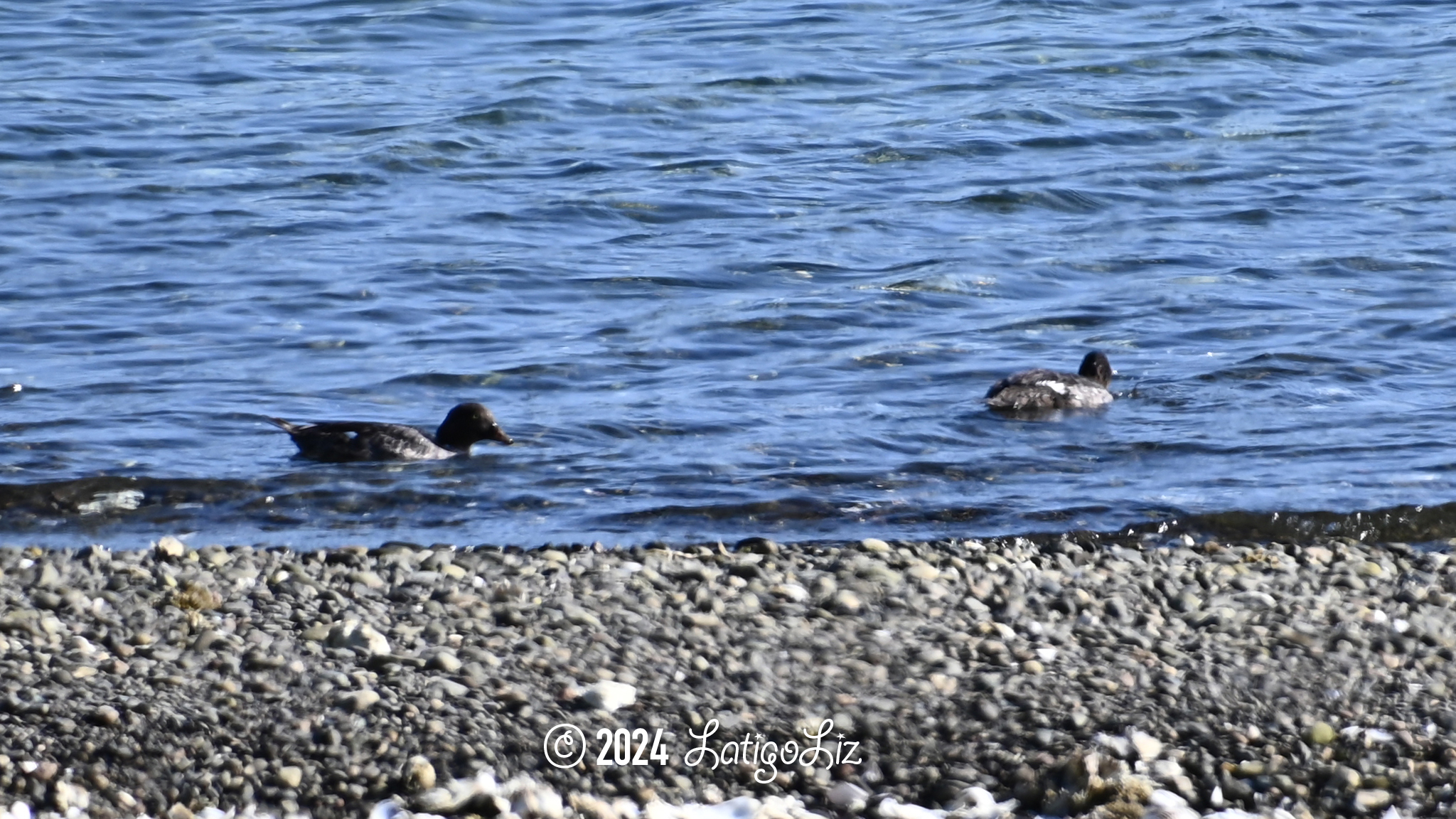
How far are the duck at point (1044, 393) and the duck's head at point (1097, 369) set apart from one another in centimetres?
19

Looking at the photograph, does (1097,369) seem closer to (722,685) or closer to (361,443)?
(361,443)

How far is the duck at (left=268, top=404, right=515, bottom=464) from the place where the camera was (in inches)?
420

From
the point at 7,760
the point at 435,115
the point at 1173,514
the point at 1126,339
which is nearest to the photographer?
the point at 7,760

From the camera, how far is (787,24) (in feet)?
83.0

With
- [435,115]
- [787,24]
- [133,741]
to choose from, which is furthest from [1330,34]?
[133,741]

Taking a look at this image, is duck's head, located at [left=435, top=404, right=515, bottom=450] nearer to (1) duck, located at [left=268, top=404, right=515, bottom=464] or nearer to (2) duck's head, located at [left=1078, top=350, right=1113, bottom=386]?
(1) duck, located at [left=268, top=404, right=515, bottom=464]

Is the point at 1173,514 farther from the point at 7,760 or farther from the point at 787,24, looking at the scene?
the point at 787,24

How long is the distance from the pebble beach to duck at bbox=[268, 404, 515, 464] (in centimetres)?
206

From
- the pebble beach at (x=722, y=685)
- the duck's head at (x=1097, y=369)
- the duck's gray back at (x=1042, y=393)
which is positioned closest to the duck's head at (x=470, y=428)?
the pebble beach at (x=722, y=685)

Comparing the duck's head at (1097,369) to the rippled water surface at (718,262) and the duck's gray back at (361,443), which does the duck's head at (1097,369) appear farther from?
the duck's gray back at (361,443)

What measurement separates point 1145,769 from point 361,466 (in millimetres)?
5301

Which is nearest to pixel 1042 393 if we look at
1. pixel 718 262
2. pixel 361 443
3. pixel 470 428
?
pixel 470 428

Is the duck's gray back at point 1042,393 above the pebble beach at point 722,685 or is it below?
below

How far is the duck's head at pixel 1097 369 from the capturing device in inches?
484
